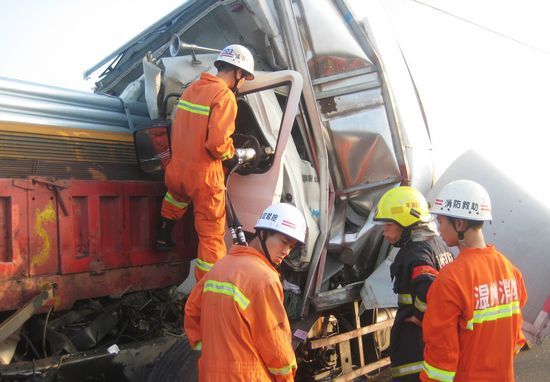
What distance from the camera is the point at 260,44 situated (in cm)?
454

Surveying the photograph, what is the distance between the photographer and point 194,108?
3.71m

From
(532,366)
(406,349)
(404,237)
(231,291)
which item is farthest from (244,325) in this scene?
(532,366)

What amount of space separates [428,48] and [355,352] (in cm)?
253

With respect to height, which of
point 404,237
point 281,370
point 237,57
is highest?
point 237,57

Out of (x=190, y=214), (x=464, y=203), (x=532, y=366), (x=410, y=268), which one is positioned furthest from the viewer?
(x=532, y=366)

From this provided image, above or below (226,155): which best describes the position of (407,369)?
below

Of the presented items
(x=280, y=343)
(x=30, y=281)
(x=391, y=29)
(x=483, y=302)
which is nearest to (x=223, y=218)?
Result: (x=30, y=281)

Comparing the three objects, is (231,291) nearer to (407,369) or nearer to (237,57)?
(407,369)

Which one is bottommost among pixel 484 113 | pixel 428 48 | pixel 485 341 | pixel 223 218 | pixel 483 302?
pixel 485 341

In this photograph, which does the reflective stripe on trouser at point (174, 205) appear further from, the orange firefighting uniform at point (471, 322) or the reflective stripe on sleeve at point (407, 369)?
the orange firefighting uniform at point (471, 322)

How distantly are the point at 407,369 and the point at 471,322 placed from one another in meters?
0.65

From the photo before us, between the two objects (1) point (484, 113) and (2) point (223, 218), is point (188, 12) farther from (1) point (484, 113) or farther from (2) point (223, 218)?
(1) point (484, 113)

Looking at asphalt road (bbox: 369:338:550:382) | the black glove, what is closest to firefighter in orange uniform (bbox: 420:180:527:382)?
the black glove

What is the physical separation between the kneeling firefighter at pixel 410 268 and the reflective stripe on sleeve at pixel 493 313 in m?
0.36
